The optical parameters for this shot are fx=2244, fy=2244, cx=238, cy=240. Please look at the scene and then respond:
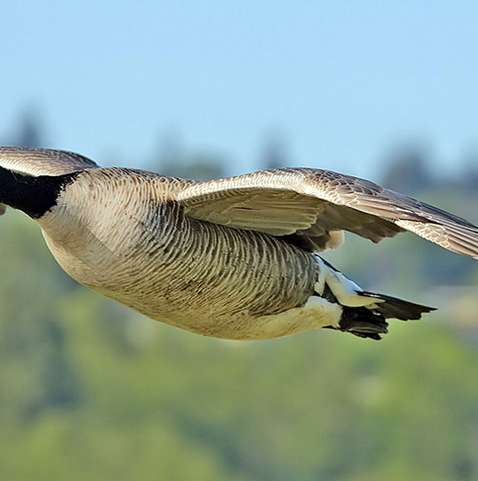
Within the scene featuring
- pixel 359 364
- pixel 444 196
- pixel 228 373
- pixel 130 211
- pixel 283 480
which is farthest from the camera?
pixel 444 196

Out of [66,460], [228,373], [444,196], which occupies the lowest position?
[66,460]

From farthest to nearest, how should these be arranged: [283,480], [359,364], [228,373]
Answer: [359,364], [228,373], [283,480]

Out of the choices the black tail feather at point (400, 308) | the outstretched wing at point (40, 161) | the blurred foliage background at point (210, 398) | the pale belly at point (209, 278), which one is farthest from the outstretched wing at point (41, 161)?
the blurred foliage background at point (210, 398)

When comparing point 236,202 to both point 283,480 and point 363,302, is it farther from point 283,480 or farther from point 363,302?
point 283,480

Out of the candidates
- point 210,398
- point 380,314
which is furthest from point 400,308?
point 210,398

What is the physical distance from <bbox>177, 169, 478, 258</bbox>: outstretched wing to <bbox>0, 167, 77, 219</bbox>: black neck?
0.78 meters

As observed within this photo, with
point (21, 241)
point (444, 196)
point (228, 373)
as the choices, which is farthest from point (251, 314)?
point (444, 196)

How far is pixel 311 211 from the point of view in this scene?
1466 cm

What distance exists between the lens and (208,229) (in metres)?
14.4

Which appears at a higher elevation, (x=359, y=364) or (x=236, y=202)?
(x=359, y=364)

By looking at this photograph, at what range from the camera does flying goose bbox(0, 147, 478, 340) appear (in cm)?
1357

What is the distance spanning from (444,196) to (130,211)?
141 meters

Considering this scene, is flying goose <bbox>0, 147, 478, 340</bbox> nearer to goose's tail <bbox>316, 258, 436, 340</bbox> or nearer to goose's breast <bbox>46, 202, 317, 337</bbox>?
goose's breast <bbox>46, 202, 317, 337</bbox>

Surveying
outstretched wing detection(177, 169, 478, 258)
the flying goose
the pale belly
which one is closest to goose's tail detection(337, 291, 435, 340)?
the pale belly
